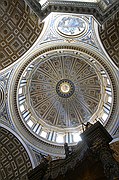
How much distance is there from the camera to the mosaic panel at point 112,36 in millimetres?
13268

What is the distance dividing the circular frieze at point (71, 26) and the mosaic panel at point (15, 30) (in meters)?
1.29

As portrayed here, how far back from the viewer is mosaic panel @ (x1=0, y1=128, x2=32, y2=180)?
15.3 m

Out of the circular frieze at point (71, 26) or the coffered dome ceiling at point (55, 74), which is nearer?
the coffered dome ceiling at point (55, 74)

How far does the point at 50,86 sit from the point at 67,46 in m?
4.22

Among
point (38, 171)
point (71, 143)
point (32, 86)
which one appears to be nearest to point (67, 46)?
point (32, 86)

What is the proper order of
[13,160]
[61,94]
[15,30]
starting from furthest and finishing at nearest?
[61,94], [13,160], [15,30]

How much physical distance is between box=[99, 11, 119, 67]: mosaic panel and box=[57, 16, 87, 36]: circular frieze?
106 centimetres

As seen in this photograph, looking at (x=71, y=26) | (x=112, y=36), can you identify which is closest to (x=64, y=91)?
(x=71, y=26)

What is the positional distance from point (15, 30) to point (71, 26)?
2.63 m

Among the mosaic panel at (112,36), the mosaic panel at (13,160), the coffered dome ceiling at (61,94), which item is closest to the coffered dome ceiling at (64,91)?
the coffered dome ceiling at (61,94)

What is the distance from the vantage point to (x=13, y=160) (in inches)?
615

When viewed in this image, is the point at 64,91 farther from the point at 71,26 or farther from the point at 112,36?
the point at 112,36

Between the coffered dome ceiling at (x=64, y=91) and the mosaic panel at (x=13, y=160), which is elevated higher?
the coffered dome ceiling at (x=64, y=91)

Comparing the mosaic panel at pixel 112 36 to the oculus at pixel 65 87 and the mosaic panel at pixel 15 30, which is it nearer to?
the mosaic panel at pixel 15 30
